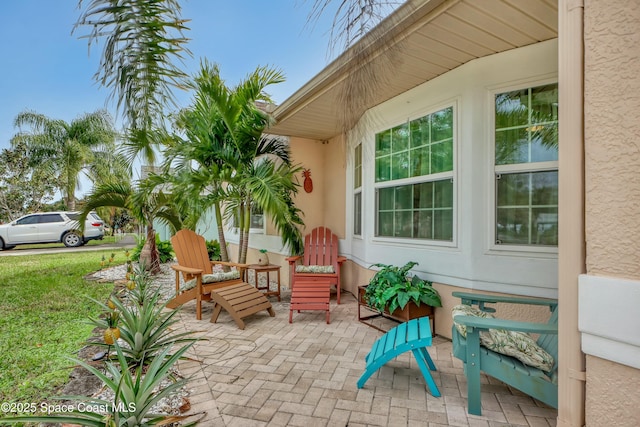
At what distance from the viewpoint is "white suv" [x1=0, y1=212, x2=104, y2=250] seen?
38.7 ft

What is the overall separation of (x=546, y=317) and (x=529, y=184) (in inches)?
49.6

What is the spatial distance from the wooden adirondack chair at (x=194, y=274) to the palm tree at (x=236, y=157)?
72 centimetres

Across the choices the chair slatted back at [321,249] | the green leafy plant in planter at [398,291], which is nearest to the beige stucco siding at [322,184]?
the chair slatted back at [321,249]

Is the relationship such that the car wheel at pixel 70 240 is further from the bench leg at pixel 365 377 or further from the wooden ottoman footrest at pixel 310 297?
the bench leg at pixel 365 377

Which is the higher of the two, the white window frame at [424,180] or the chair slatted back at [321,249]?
the white window frame at [424,180]

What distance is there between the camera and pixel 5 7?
1.08 meters

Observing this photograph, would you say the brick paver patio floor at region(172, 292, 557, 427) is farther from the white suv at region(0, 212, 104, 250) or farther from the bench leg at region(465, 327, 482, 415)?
the white suv at region(0, 212, 104, 250)

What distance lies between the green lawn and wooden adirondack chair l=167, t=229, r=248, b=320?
1.15m

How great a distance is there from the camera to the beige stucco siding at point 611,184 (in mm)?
1236

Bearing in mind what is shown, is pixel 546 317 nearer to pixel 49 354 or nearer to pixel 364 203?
pixel 364 203

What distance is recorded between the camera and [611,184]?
4.24 feet

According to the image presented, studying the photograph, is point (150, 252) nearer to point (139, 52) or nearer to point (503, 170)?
point (139, 52)

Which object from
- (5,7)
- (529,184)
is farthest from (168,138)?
(529,184)

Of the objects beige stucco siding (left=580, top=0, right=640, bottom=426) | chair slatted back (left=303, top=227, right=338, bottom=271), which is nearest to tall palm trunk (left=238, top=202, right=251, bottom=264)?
chair slatted back (left=303, top=227, right=338, bottom=271)
